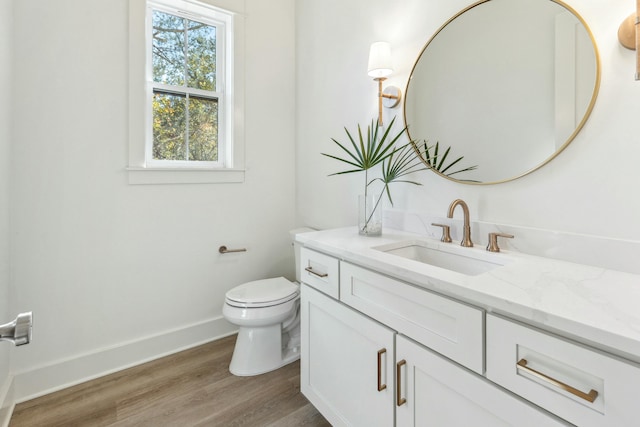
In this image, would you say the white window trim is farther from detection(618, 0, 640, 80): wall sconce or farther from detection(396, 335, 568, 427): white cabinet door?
detection(618, 0, 640, 80): wall sconce

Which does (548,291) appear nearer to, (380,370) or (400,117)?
(380,370)

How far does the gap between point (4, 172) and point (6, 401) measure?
108cm

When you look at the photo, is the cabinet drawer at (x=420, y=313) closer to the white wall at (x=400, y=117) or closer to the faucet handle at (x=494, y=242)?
the faucet handle at (x=494, y=242)

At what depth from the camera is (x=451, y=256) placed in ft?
4.32

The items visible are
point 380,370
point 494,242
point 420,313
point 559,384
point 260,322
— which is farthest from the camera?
point 260,322

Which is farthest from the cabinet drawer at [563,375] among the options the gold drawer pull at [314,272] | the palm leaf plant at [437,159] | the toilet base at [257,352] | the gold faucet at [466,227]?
the toilet base at [257,352]

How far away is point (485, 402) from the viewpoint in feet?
2.60

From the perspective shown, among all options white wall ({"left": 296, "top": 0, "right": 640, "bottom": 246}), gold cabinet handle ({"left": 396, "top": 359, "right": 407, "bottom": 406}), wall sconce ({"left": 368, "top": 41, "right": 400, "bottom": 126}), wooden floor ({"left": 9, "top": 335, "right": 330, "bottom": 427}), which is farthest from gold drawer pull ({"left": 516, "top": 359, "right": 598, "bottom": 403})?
wall sconce ({"left": 368, "top": 41, "right": 400, "bottom": 126})

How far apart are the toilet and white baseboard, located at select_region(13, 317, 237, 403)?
403 millimetres

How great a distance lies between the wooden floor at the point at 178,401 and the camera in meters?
1.52

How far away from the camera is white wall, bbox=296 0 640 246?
1.01 metres

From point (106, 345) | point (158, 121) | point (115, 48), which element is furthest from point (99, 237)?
point (115, 48)

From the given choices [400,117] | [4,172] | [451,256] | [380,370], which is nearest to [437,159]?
[400,117]

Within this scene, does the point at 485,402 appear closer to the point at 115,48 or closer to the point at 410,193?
the point at 410,193
